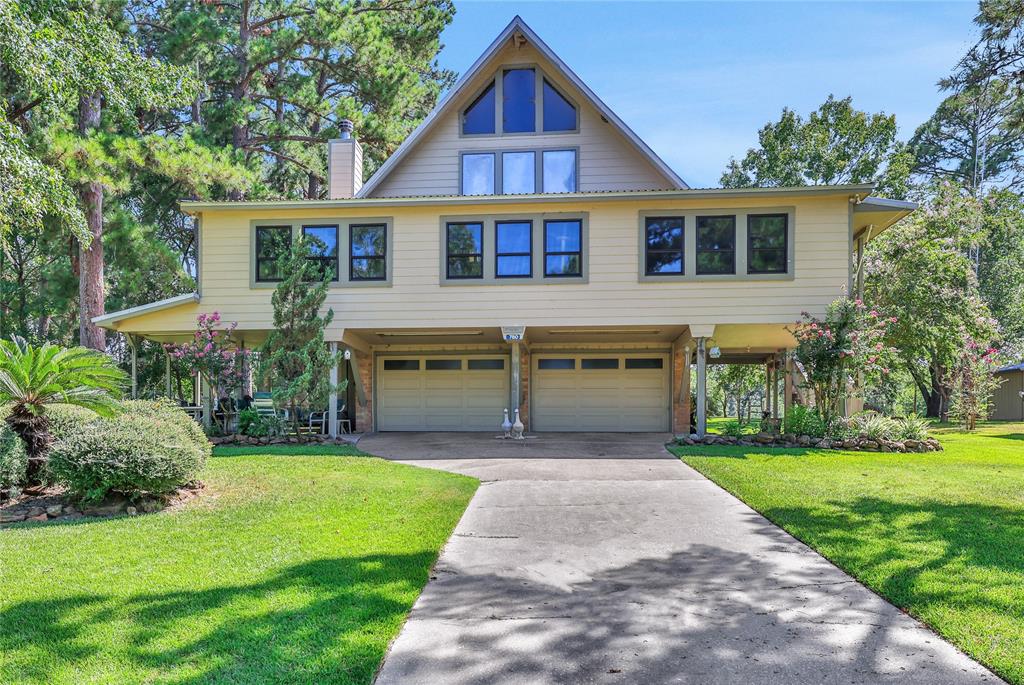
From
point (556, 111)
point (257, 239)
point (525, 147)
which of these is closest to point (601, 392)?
point (525, 147)

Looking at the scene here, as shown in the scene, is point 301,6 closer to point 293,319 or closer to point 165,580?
point 293,319

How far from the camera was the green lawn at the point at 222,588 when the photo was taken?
3.18m

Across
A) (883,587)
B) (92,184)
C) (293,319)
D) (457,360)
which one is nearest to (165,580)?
(883,587)

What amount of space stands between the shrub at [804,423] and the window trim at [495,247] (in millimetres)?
5042

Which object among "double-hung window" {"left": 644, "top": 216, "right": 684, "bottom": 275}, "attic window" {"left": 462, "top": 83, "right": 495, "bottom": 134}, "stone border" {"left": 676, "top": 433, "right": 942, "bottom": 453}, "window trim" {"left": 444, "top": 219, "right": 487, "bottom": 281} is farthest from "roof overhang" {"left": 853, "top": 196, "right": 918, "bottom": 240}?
"attic window" {"left": 462, "top": 83, "right": 495, "bottom": 134}

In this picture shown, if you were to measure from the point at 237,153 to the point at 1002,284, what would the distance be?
3213 cm

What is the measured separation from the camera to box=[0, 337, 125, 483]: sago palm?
273 inches

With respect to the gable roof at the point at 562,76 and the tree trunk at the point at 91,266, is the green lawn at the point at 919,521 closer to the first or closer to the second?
the gable roof at the point at 562,76

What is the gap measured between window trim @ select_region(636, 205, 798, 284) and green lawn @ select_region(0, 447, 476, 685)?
802cm

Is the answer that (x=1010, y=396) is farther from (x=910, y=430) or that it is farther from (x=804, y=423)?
(x=804, y=423)

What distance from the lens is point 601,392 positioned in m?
16.5

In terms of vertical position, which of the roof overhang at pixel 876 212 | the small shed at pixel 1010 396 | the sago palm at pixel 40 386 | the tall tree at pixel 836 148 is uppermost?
the tall tree at pixel 836 148

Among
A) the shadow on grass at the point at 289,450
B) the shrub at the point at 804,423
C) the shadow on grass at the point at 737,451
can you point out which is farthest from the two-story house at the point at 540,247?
the shadow on grass at the point at 289,450

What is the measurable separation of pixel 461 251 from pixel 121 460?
8.74 meters
